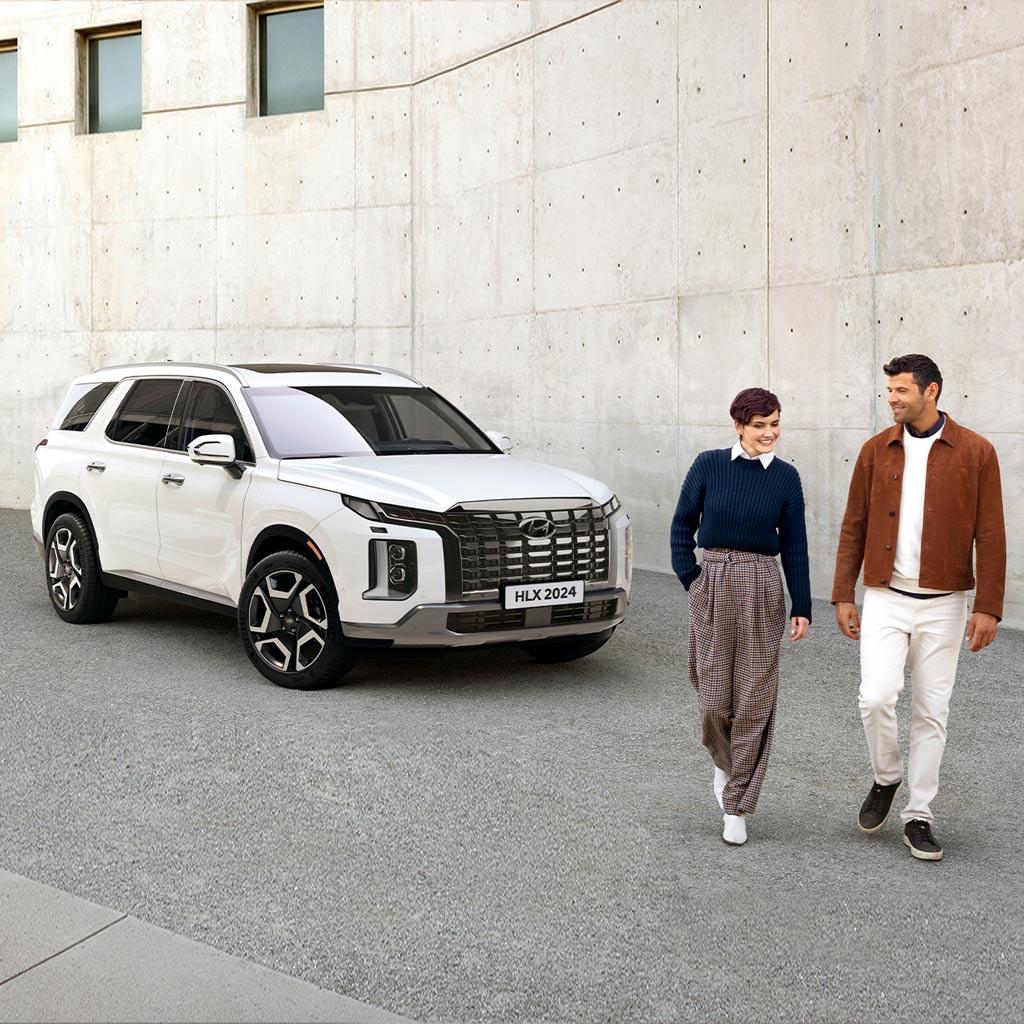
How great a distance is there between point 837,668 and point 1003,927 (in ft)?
14.4

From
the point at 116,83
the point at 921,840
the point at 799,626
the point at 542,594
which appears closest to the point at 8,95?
the point at 116,83

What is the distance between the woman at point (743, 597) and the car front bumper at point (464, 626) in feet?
7.45

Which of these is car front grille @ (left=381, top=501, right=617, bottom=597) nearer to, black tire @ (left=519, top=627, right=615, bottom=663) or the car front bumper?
the car front bumper

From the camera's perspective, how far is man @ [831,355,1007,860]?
4996 millimetres

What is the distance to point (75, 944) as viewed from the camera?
3.99m

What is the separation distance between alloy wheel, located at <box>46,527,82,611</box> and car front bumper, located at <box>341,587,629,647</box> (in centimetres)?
321

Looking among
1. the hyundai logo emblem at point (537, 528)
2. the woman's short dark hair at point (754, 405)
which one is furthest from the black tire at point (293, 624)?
the woman's short dark hair at point (754, 405)

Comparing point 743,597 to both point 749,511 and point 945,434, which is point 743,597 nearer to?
point 749,511

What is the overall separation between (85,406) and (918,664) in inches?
273

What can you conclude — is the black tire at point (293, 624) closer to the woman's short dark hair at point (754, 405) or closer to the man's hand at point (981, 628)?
the woman's short dark hair at point (754, 405)

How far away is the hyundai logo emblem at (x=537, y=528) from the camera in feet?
24.8

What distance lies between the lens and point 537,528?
Answer: 24.9 feet

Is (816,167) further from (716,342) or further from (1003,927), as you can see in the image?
(1003,927)

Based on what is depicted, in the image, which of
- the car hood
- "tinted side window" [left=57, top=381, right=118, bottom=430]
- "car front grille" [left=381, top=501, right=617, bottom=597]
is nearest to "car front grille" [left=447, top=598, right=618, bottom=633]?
"car front grille" [left=381, top=501, right=617, bottom=597]
